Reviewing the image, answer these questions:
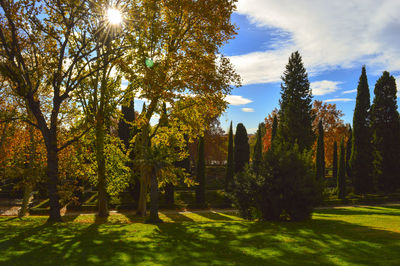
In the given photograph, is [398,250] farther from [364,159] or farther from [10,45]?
[364,159]

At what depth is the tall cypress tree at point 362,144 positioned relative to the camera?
117 ft

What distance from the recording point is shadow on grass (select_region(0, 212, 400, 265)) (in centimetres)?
807

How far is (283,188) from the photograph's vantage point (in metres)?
15.2

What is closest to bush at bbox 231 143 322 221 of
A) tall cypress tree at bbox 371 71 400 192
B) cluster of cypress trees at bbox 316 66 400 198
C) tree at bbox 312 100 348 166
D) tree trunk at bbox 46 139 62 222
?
tree trunk at bbox 46 139 62 222

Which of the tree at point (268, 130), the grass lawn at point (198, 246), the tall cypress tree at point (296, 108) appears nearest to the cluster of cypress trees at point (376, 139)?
the tall cypress tree at point (296, 108)

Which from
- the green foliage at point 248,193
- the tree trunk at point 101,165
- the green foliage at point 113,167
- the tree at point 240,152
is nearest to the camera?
the green foliage at point 248,193

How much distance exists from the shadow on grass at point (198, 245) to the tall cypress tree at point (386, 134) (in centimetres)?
2876

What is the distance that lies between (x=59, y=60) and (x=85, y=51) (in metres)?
2.23

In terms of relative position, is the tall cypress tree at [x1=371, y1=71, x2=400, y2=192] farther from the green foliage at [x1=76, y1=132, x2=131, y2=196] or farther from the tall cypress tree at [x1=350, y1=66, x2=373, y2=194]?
the green foliage at [x1=76, y1=132, x2=131, y2=196]

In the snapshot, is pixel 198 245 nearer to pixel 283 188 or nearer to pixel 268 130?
pixel 283 188

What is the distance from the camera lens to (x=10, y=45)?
13023 mm

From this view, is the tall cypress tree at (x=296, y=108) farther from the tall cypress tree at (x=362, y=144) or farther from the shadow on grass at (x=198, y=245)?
the shadow on grass at (x=198, y=245)

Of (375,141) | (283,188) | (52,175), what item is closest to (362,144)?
(375,141)

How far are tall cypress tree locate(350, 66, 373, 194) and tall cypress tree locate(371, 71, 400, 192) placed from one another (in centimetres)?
131
